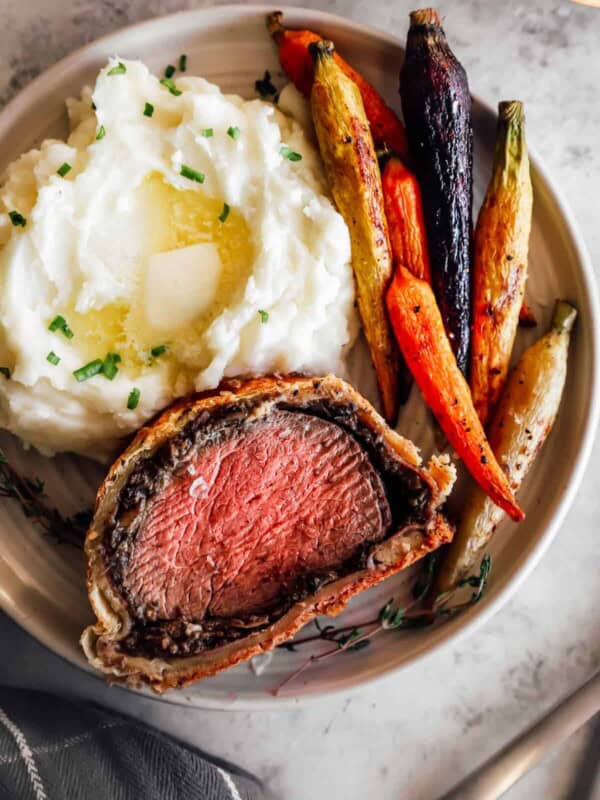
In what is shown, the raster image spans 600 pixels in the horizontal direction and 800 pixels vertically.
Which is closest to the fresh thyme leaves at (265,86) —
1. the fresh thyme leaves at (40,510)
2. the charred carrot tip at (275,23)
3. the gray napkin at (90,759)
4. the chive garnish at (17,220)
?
the charred carrot tip at (275,23)

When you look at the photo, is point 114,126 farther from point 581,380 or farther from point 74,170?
point 581,380

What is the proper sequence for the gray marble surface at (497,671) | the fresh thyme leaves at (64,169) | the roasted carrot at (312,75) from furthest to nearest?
the gray marble surface at (497,671), the roasted carrot at (312,75), the fresh thyme leaves at (64,169)

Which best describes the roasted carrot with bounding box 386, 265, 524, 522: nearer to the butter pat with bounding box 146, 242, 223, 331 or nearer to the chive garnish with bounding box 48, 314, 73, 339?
the butter pat with bounding box 146, 242, 223, 331

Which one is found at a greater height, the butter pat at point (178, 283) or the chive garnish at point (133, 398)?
the butter pat at point (178, 283)

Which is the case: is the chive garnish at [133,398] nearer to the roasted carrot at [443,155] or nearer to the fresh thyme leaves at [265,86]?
the roasted carrot at [443,155]

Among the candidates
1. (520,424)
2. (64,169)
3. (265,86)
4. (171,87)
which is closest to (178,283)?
(64,169)

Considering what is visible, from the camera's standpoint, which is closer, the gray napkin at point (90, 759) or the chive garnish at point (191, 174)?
the chive garnish at point (191, 174)

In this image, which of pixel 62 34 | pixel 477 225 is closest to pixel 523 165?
pixel 477 225
